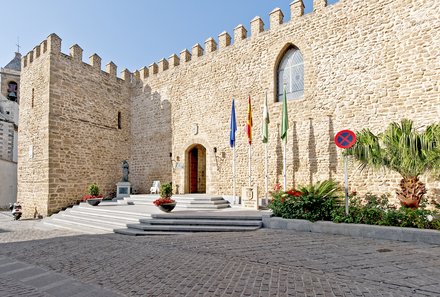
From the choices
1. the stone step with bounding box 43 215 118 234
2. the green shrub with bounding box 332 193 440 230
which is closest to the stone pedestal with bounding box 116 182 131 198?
the stone step with bounding box 43 215 118 234

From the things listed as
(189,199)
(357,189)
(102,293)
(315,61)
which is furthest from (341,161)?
(102,293)

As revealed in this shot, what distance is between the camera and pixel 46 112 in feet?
43.4

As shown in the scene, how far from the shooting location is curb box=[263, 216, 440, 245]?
18.8ft

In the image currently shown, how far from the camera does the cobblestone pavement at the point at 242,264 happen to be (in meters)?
3.62

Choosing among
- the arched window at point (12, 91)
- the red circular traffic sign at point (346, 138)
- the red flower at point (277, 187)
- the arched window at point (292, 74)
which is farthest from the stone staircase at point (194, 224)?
the arched window at point (12, 91)

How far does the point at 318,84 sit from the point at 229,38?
528 centimetres

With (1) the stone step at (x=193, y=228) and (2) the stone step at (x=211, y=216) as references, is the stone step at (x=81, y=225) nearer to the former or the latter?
(1) the stone step at (x=193, y=228)

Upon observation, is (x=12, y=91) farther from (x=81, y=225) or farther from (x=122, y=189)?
(x=81, y=225)

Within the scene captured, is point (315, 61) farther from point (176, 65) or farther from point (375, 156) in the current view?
point (176, 65)

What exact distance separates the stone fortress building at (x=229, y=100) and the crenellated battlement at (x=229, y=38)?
5 cm

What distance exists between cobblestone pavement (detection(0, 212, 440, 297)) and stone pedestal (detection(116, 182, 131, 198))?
8037mm

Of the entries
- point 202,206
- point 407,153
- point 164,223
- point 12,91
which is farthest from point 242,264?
point 12,91

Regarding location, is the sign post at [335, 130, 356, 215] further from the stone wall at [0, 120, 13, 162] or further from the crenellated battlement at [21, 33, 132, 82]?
the stone wall at [0, 120, 13, 162]

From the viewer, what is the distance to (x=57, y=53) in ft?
44.8
